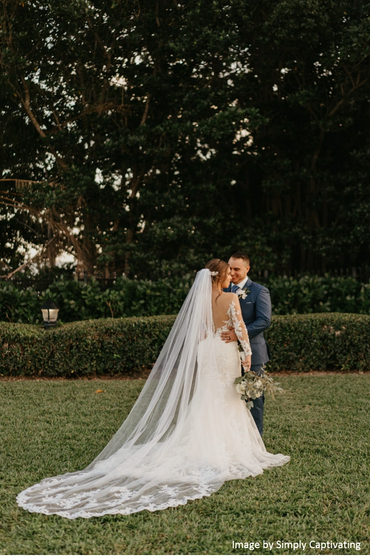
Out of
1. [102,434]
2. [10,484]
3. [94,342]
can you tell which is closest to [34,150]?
[94,342]

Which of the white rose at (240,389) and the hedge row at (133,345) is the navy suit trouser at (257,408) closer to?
the white rose at (240,389)

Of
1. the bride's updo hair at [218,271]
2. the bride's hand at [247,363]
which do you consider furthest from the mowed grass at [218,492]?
the bride's updo hair at [218,271]

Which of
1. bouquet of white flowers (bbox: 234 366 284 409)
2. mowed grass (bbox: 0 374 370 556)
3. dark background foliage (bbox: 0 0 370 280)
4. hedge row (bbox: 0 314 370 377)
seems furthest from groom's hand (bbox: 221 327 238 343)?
dark background foliage (bbox: 0 0 370 280)

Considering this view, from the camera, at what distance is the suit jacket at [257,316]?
17.6 ft

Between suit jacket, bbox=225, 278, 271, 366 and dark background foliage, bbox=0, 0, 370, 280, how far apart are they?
271 inches

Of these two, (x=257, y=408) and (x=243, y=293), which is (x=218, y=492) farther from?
(x=243, y=293)

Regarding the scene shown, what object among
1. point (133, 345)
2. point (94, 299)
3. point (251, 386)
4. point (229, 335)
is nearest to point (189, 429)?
point (251, 386)

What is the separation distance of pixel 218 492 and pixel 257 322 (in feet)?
5.77

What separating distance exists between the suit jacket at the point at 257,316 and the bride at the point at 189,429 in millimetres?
282

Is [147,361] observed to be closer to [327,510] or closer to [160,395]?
[160,395]

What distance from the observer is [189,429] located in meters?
4.94

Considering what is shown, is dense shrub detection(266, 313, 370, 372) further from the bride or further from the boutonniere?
the bride

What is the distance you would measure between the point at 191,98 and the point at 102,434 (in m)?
9.55

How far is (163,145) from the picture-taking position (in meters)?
14.0
